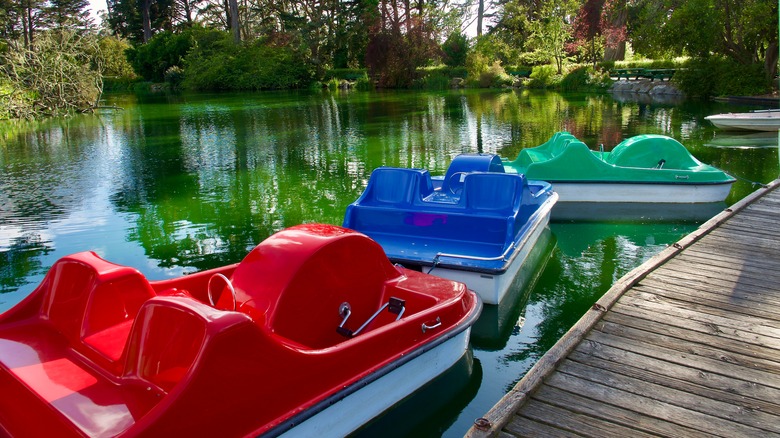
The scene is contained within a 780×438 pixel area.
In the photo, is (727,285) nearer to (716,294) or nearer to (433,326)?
(716,294)

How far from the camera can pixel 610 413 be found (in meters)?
3.23

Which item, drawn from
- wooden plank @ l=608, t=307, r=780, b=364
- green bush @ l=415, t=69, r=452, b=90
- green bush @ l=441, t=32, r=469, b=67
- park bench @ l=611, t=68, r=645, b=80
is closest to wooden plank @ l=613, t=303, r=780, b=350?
wooden plank @ l=608, t=307, r=780, b=364

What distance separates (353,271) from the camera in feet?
13.8

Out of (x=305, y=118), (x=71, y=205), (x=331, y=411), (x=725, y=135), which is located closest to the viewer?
(x=331, y=411)

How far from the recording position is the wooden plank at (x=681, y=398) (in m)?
3.12

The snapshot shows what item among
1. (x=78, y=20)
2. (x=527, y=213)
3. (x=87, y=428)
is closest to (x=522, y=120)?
(x=527, y=213)

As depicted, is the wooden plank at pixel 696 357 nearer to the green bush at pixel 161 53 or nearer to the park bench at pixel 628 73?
the park bench at pixel 628 73

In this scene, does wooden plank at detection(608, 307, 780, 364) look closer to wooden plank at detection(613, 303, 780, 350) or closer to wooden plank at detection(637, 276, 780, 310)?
wooden plank at detection(613, 303, 780, 350)

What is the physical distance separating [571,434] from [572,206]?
22.6 ft

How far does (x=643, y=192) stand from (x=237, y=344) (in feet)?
25.8

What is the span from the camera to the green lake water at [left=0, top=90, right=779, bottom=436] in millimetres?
5551

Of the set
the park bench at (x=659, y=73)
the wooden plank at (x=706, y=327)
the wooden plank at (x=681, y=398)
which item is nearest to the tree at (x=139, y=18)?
the park bench at (x=659, y=73)

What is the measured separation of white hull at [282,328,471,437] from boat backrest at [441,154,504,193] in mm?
3274

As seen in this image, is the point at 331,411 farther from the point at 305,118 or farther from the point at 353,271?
the point at 305,118
